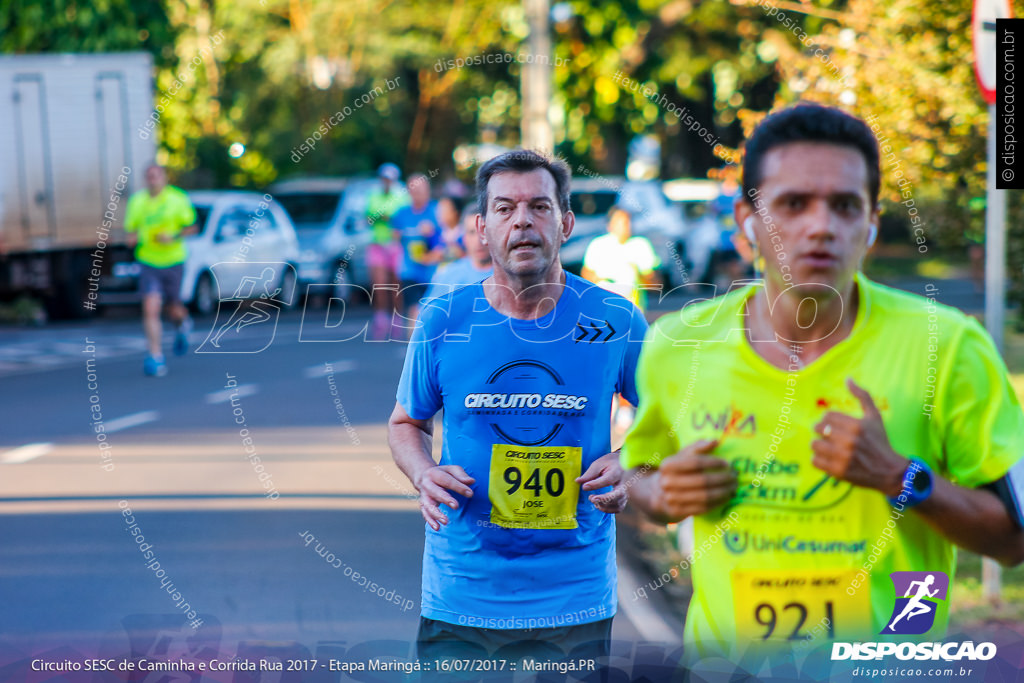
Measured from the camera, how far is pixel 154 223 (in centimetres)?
1430

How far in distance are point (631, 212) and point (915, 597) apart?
771 inches

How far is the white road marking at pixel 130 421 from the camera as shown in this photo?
1120 centimetres

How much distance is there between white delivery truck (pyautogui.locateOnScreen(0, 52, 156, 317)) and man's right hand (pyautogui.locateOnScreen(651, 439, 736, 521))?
773 inches

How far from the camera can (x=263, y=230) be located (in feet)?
71.9

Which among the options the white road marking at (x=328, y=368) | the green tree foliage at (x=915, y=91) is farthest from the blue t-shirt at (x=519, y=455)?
the white road marking at (x=328, y=368)

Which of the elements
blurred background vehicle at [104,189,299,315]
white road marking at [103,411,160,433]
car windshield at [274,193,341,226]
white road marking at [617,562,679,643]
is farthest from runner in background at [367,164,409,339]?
white road marking at [617,562,679,643]

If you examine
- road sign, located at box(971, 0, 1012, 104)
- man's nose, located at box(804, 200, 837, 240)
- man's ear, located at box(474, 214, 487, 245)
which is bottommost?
man's ear, located at box(474, 214, 487, 245)

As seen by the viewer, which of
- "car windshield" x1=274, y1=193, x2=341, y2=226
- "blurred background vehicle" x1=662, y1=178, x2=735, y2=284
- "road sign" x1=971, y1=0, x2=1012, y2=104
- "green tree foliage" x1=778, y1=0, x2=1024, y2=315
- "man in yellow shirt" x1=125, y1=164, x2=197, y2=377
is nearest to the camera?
"road sign" x1=971, y1=0, x2=1012, y2=104

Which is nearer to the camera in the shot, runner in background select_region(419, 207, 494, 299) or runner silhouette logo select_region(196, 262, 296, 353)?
runner in background select_region(419, 207, 494, 299)

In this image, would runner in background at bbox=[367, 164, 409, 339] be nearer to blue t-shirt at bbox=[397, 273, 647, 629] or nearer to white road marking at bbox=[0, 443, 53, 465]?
white road marking at bbox=[0, 443, 53, 465]

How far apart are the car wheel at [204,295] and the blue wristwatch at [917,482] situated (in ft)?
65.6

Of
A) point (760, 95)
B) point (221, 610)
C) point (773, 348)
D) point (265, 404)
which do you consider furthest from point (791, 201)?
point (760, 95)

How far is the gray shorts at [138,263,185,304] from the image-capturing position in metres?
14.4

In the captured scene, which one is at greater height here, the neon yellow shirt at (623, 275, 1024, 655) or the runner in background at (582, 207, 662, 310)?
the neon yellow shirt at (623, 275, 1024, 655)
